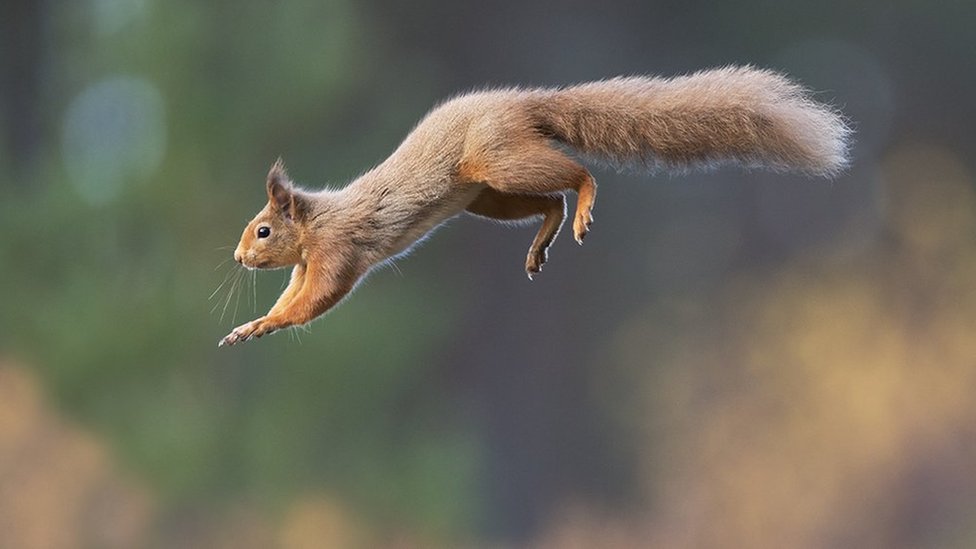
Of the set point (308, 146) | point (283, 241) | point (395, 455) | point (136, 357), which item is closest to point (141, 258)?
point (136, 357)

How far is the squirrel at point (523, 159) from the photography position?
1.13 meters

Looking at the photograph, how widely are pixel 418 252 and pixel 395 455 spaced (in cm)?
70

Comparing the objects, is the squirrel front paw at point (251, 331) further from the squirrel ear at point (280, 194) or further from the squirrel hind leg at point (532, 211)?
the squirrel hind leg at point (532, 211)

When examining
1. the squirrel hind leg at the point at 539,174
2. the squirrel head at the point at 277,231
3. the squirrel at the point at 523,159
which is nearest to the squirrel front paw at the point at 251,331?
the squirrel at the point at 523,159

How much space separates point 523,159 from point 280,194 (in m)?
0.28

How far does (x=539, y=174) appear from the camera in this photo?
3.81 ft

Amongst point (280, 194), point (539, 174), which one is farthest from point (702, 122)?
point (280, 194)

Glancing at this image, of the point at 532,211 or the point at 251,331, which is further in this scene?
the point at 532,211

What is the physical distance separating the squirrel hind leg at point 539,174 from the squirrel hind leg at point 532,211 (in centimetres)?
11

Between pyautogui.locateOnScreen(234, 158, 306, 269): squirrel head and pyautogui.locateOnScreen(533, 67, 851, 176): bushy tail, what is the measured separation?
0.29m

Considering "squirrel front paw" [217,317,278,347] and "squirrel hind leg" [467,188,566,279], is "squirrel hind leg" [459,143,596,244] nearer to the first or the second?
"squirrel hind leg" [467,188,566,279]

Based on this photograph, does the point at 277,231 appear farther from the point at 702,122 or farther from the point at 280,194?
the point at 702,122

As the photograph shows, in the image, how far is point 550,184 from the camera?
3.80ft

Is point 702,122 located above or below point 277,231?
above
